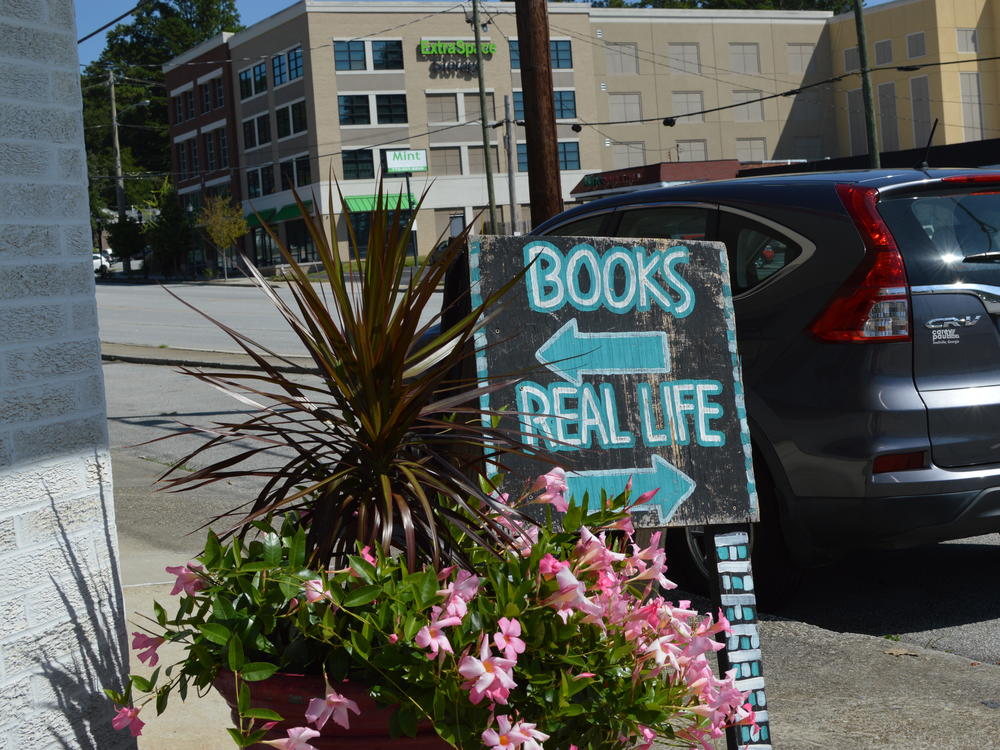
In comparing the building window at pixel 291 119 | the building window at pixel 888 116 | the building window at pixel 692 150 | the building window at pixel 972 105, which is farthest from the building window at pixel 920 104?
the building window at pixel 291 119

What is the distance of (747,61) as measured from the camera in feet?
243

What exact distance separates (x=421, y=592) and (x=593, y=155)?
67.9m

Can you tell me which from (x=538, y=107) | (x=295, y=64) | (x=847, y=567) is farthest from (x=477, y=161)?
(x=847, y=567)

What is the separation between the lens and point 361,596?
2.45m

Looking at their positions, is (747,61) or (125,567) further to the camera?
(747,61)

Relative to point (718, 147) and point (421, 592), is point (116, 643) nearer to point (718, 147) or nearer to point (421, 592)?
point (421, 592)

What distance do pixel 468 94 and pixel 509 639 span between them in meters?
65.4

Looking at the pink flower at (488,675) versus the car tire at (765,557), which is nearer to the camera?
the pink flower at (488,675)

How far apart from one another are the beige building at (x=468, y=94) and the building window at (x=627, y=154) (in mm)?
82

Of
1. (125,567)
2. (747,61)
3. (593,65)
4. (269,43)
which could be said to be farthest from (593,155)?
(125,567)

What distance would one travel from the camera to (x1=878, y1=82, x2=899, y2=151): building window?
7162 cm

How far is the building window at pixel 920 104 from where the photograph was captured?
230 ft

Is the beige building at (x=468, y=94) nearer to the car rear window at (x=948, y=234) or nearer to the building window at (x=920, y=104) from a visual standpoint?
the building window at (x=920, y=104)

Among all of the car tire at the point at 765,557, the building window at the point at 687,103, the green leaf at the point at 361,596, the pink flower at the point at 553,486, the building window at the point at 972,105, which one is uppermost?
the building window at the point at 687,103
